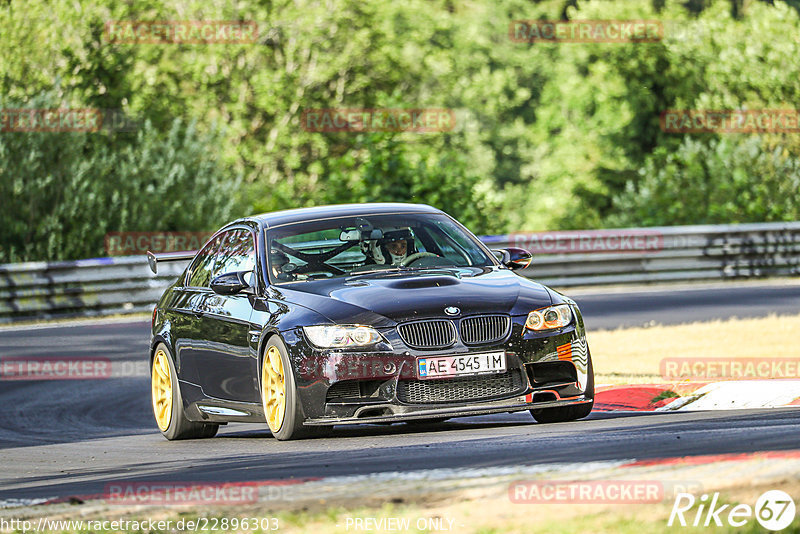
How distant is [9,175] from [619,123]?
30219 mm

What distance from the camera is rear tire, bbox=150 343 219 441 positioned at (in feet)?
36.5

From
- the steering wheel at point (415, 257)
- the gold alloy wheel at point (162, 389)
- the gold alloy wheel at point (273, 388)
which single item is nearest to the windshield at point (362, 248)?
the steering wheel at point (415, 257)

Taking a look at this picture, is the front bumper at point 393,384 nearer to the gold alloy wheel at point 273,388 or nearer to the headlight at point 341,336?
the headlight at point 341,336

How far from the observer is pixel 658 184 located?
35.7 m

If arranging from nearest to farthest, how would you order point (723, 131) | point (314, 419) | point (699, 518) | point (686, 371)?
1. point (699, 518)
2. point (314, 419)
3. point (686, 371)
4. point (723, 131)

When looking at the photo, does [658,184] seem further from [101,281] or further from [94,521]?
[94,521]

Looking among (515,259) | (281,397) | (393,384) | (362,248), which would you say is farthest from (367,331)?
(515,259)

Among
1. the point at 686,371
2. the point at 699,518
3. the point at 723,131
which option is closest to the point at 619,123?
the point at 723,131

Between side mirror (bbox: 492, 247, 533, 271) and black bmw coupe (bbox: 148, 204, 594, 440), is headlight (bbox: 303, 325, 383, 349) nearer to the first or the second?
black bmw coupe (bbox: 148, 204, 594, 440)

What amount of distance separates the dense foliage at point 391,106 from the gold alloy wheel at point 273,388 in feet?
58.0

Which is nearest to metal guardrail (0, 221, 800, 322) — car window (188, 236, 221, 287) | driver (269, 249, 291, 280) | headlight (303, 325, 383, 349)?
car window (188, 236, 221, 287)

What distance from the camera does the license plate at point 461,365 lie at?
29.8 ft

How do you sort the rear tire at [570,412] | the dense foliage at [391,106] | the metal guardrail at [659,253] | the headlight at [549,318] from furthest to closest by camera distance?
1. the dense foliage at [391,106]
2. the metal guardrail at [659,253]
3. the rear tire at [570,412]
4. the headlight at [549,318]

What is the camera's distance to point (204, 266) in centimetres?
1153
